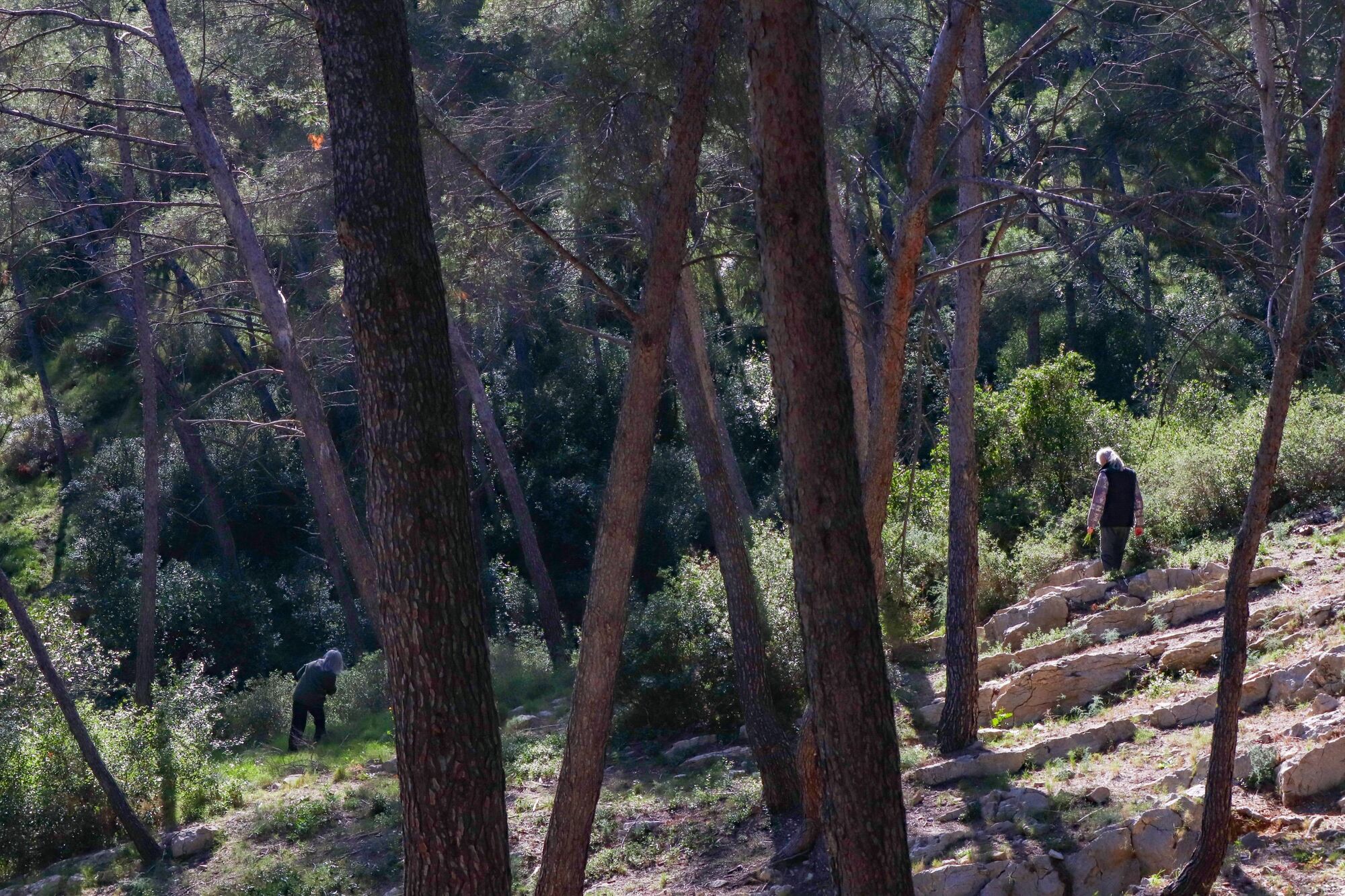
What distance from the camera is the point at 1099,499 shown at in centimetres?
1136

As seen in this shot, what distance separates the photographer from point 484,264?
983 cm

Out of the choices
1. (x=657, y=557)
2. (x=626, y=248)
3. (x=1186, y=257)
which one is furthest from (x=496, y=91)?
(x=1186, y=257)

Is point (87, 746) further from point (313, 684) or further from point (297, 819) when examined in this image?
point (313, 684)

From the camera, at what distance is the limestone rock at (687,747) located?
10.7 metres

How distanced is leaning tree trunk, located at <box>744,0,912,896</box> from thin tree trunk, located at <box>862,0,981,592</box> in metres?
2.17

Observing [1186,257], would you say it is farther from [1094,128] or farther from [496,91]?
[1094,128]

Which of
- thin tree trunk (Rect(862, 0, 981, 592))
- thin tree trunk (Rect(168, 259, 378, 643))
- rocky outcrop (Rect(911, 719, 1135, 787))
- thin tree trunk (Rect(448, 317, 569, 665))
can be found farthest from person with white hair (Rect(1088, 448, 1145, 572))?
thin tree trunk (Rect(168, 259, 378, 643))

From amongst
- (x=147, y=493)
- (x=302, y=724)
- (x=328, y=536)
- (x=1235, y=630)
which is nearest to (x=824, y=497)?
(x=1235, y=630)

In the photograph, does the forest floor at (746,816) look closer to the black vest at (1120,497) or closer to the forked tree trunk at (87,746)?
the forked tree trunk at (87,746)

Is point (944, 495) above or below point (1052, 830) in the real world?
above

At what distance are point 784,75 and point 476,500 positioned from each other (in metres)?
22.2

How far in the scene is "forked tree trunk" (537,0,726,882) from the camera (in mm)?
6113

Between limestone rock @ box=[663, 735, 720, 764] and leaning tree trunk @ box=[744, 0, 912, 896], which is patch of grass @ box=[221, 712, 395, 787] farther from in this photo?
leaning tree trunk @ box=[744, 0, 912, 896]

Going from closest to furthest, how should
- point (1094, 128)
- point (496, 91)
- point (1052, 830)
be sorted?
1. point (1052, 830)
2. point (496, 91)
3. point (1094, 128)
